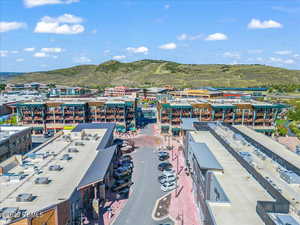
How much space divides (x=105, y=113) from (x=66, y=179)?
56584 millimetres

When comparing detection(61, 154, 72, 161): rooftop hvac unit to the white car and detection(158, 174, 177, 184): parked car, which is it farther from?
detection(158, 174, 177, 184): parked car

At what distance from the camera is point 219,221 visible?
24359mm

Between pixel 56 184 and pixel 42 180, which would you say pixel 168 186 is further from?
pixel 42 180

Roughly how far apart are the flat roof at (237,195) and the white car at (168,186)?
37.8ft

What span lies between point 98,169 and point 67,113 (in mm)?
56884

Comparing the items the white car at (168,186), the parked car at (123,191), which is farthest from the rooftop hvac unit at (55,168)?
the white car at (168,186)

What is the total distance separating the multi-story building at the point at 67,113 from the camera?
8925 cm

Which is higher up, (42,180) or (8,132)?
(8,132)

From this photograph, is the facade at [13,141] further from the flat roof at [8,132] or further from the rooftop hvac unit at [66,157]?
the rooftop hvac unit at [66,157]

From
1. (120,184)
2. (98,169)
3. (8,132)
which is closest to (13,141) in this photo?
(8,132)

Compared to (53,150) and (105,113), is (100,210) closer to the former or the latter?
(53,150)

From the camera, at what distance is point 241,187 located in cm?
3147

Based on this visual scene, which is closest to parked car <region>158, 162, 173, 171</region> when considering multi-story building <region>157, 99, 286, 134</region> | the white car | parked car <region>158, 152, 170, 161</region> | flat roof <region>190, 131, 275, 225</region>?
parked car <region>158, 152, 170, 161</region>

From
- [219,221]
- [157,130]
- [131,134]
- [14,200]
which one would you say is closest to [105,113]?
Answer: [131,134]
